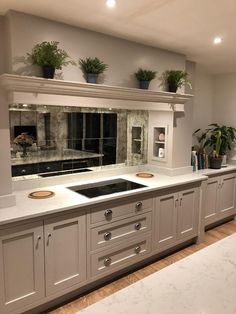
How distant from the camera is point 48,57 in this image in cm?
206

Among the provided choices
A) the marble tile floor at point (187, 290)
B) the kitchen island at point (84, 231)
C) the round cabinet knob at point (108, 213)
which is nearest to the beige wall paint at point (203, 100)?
the kitchen island at point (84, 231)

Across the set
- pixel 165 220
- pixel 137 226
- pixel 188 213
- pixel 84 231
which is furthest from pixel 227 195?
pixel 84 231

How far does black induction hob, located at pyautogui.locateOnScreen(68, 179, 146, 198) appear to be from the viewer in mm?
2509

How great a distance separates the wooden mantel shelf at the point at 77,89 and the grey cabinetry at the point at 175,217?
111 centimetres

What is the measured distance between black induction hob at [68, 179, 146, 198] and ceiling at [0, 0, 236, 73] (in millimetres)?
1532

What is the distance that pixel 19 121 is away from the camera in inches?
96.9

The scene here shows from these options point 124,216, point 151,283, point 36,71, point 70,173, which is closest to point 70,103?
point 36,71

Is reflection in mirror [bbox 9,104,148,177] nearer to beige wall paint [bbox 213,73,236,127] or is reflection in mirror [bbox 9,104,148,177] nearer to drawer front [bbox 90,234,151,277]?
drawer front [bbox 90,234,151,277]

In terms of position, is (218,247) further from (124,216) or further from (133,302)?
(124,216)

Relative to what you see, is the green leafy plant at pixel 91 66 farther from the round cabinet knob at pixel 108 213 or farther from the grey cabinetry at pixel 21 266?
the grey cabinetry at pixel 21 266

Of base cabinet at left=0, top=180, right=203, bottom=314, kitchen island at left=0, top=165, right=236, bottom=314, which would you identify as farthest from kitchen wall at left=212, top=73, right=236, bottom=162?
base cabinet at left=0, top=180, right=203, bottom=314

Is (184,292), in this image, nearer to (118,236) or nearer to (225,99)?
(118,236)

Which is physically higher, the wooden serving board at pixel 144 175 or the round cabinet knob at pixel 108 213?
the wooden serving board at pixel 144 175

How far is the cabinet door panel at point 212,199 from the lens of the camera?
142 inches
